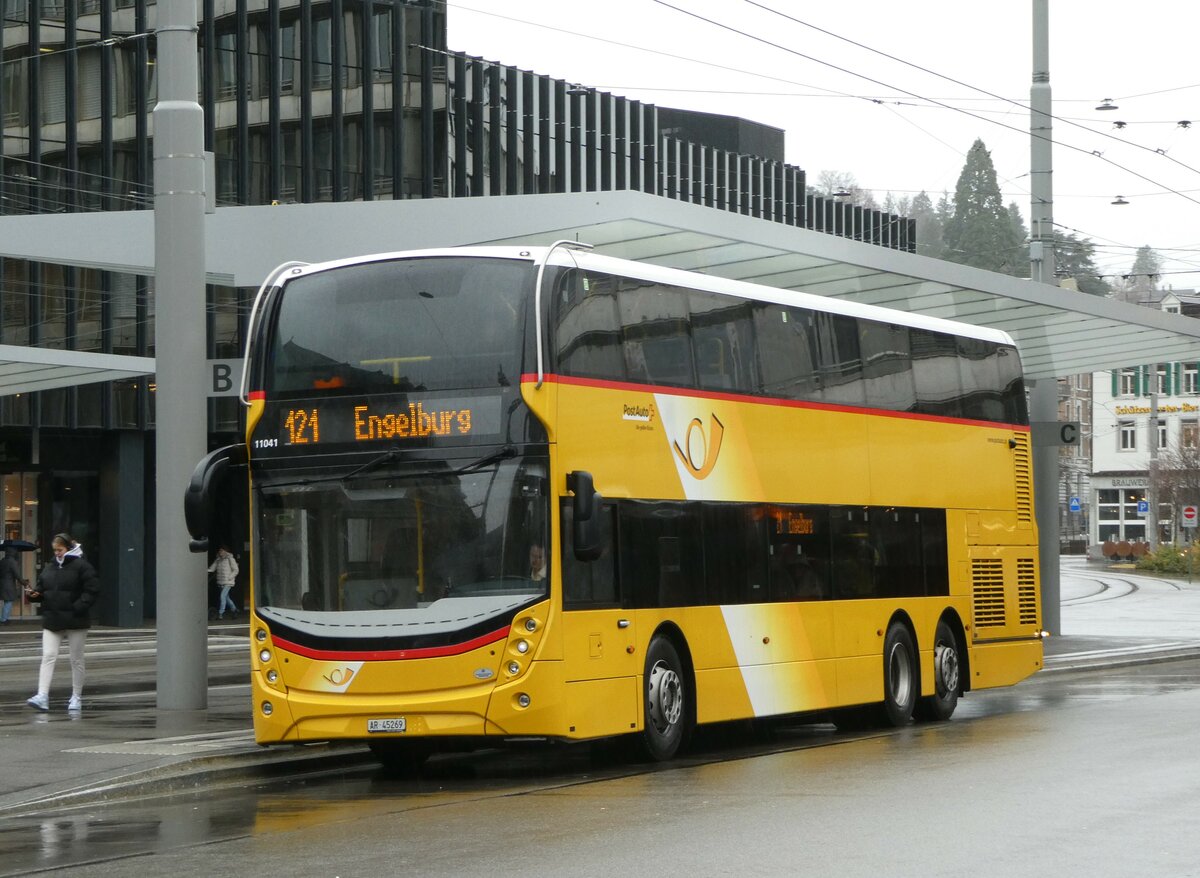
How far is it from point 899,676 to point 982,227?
8216cm

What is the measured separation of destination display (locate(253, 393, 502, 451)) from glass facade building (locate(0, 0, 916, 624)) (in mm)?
27645

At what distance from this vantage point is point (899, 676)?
60.3 ft

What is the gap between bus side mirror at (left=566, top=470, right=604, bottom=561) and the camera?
13.0 m

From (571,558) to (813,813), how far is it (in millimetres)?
3333

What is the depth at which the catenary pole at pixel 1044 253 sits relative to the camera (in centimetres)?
2911

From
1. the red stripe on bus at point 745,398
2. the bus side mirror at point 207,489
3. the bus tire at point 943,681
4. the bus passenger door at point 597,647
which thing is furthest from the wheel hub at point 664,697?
the bus tire at point 943,681

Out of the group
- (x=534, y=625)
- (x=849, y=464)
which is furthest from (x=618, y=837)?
(x=849, y=464)

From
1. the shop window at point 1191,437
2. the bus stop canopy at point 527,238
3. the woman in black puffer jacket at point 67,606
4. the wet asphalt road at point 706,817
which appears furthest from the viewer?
the shop window at point 1191,437

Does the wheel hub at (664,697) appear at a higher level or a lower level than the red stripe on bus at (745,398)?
lower

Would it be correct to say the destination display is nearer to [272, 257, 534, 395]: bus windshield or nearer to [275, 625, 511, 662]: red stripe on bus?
[272, 257, 534, 395]: bus windshield

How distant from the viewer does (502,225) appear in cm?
1920

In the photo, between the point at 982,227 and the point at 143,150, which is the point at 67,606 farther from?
the point at 982,227

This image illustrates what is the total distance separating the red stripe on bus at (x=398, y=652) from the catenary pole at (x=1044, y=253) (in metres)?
17.3

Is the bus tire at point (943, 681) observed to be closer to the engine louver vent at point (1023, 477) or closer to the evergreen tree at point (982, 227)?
the engine louver vent at point (1023, 477)
